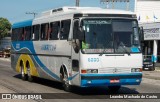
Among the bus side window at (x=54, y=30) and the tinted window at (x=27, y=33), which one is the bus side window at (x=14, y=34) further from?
the bus side window at (x=54, y=30)

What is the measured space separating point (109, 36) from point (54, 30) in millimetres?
3414

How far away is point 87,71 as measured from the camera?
48.8ft

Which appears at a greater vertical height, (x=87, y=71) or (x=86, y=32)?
(x=86, y=32)

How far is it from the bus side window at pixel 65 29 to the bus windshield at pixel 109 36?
1338mm

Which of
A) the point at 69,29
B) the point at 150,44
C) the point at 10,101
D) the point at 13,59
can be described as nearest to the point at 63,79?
the point at 69,29

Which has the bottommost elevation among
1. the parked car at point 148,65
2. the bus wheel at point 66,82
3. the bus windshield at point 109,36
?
the parked car at point 148,65

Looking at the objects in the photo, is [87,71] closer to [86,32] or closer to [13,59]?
[86,32]

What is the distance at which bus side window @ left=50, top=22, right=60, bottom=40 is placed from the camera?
17.6 m

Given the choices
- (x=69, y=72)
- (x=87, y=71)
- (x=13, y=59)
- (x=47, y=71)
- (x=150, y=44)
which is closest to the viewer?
(x=87, y=71)

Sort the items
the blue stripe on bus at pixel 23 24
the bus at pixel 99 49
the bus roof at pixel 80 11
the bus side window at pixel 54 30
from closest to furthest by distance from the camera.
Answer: the bus at pixel 99 49
the bus roof at pixel 80 11
the bus side window at pixel 54 30
the blue stripe on bus at pixel 23 24

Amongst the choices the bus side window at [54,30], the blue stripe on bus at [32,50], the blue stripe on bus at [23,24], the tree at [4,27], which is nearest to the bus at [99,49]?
the bus side window at [54,30]

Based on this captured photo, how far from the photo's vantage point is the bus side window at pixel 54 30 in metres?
17.6

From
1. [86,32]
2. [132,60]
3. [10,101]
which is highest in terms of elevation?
[86,32]

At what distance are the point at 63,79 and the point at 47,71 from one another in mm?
2153
